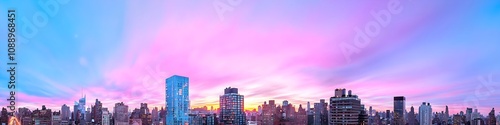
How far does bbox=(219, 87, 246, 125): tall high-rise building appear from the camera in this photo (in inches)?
1018

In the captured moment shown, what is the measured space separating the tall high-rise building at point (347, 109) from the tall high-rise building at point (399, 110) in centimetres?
145

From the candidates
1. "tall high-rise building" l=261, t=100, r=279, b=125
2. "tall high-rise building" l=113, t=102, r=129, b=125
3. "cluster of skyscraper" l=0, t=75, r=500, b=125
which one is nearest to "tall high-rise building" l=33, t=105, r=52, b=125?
"cluster of skyscraper" l=0, t=75, r=500, b=125

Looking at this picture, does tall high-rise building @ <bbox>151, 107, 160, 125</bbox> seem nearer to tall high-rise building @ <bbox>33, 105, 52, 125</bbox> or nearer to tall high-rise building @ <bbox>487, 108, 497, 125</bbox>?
tall high-rise building @ <bbox>33, 105, 52, 125</bbox>

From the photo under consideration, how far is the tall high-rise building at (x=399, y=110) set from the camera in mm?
17569

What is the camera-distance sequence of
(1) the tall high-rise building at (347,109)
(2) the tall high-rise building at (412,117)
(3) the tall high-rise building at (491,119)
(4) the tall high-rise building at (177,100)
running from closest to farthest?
(3) the tall high-rise building at (491,119)
(1) the tall high-rise building at (347,109)
(2) the tall high-rise building at (412,117)
(4) the tall high-rise building at (177,100)

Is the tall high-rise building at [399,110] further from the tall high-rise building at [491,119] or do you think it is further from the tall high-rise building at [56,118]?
the tall high-rise building at [56,118]

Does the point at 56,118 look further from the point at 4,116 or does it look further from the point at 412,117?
the point at 412,117

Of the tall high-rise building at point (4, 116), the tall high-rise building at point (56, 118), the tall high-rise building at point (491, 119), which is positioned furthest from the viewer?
the tall high-rise building at point (56, 118)

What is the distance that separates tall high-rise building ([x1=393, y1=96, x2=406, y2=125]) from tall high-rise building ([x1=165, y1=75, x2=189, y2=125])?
38.9ft

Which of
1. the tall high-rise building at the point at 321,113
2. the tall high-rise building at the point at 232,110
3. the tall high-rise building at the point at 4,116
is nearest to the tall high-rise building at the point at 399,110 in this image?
the tall high-rise building at the point at 321,113

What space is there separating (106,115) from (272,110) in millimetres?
7512

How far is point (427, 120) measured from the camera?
18.8 meters

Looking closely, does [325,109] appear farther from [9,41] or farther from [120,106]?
[9,41]

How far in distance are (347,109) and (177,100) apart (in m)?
12.3
